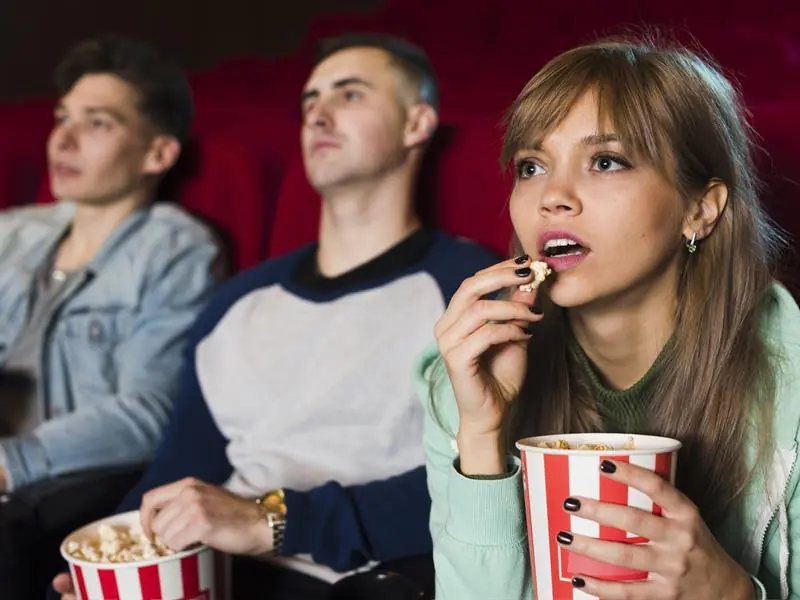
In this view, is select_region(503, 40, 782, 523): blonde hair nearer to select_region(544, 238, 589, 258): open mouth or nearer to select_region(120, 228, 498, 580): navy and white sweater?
select_region(544, 238, 589, 258): open mouth

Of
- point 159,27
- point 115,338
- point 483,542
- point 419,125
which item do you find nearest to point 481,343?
point 483,542

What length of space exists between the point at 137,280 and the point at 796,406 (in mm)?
1160

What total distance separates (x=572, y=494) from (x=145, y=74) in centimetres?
A: 144

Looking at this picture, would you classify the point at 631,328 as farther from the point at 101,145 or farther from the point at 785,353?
the point at 101,145

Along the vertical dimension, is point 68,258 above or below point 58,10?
below

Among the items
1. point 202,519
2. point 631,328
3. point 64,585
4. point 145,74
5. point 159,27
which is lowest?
point 64,585

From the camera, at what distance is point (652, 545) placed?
0.75 metres

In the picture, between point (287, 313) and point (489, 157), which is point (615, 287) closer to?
point (489, 157)

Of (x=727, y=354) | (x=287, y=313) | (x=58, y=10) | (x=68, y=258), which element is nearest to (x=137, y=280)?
(x=68, y=258)

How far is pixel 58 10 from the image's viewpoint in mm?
3877

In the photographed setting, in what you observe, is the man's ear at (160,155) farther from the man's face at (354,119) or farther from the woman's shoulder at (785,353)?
the woman's shoulder at (785,353)

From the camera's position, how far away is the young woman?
909mm

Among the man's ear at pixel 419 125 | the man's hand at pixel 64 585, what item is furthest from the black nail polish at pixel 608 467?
the man's ear at pixel 419 125

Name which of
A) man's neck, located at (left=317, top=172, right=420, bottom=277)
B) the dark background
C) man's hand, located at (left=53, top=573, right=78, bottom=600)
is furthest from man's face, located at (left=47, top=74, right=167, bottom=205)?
the dark background
